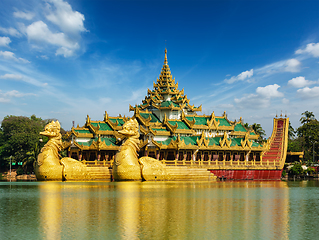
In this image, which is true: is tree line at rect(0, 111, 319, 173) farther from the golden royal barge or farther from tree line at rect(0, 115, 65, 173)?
the golden royal barge

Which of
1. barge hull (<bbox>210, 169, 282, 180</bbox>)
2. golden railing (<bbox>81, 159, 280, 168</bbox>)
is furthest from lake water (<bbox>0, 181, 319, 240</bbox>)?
barge hull (<bbox>210, 169, 282, 180</bbox>)

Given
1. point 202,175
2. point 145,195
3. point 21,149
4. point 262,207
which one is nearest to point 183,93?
point 202,175

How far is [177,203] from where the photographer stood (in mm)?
20953

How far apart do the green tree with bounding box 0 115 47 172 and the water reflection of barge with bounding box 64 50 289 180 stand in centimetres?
1733

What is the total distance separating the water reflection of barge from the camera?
44656mm

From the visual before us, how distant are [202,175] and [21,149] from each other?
34.5 meters

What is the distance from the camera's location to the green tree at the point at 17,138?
205ft

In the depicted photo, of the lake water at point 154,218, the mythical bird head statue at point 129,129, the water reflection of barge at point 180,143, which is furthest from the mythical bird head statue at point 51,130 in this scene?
the lake water at point 154,218

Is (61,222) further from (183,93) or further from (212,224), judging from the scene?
(183,93)

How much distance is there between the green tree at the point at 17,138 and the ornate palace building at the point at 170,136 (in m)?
17.0

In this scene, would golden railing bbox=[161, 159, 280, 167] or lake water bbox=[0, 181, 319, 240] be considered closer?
lake water bbox=[0, 181, 319, 240]

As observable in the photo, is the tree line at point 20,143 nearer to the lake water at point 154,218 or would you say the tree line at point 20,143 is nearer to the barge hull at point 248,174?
the barge hull at point 248,174

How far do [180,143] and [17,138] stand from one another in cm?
3142

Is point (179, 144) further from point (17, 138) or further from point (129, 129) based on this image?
point (17, 138)
